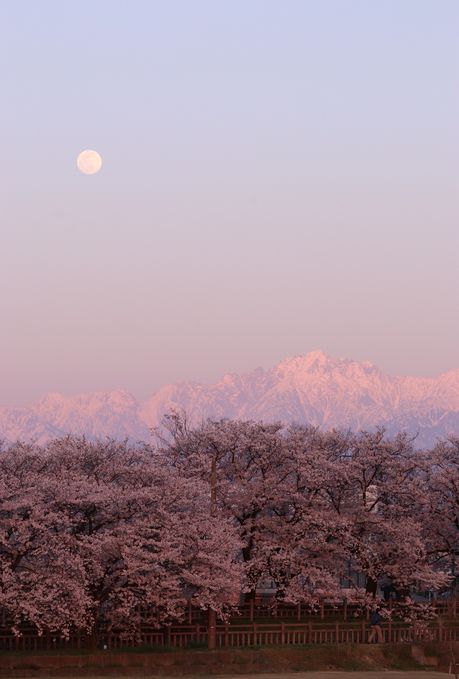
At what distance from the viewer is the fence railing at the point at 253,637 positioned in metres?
68.8

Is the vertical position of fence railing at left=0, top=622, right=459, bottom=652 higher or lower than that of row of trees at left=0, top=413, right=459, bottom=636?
lower

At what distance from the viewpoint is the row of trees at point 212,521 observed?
64.9 meters

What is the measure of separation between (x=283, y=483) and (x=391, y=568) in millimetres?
9028

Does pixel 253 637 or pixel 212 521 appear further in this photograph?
pixel 253 637

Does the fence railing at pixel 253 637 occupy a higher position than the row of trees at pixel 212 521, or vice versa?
the row of trees at pixel 212 521

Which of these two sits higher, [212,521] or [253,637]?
[212,521]

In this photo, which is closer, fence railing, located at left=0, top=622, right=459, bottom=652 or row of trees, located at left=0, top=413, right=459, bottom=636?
row of trees, located at left=0, top=413, right=459, bottom=636

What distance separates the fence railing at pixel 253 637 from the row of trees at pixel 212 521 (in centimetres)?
134

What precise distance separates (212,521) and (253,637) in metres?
7.52

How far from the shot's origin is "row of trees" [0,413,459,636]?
64938mm

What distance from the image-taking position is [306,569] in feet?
265

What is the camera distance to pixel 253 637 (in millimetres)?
74625

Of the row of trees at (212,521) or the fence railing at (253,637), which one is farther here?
the fence railing at (253,637)

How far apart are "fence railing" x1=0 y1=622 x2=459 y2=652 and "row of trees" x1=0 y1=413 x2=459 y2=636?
4.39 feet
